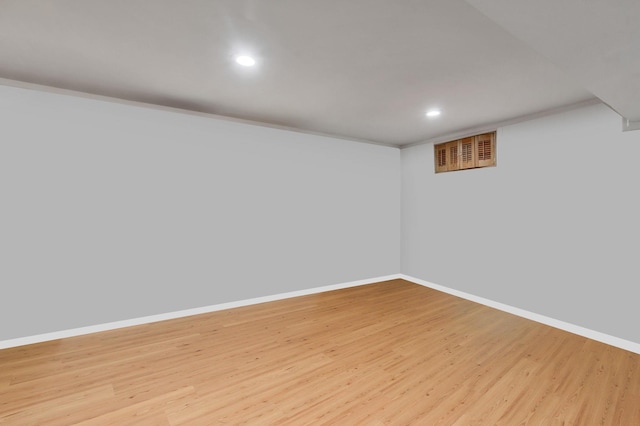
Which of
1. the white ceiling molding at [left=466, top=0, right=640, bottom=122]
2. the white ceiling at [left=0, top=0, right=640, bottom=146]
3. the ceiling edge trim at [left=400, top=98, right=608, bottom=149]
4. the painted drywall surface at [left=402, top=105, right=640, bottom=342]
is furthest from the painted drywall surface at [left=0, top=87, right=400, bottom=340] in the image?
the white ceiling molding at [left=466, top=0, right=640, bottom=122]

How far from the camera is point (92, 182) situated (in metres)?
3.04

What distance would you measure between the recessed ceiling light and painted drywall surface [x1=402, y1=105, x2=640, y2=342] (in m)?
3.50

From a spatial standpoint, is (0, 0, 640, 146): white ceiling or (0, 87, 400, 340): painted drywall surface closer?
(0, 0, 640, 146): white ceiling

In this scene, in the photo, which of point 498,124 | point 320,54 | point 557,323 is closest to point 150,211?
point 320,54

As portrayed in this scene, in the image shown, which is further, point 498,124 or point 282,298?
point 282,298

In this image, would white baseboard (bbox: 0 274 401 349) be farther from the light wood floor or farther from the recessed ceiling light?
the recessed ceiling light

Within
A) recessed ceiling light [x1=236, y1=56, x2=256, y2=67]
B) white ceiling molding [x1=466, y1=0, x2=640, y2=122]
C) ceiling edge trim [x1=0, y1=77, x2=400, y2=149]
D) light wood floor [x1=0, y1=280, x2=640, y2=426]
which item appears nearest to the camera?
white ceiling molding [x1=466, y1=0, x2=640, y2=122]

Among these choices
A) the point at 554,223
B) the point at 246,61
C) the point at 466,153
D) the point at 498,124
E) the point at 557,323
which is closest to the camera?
the point at 246,61

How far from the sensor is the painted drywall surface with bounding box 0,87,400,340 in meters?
2.78

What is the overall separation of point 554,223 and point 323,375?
10.6ft

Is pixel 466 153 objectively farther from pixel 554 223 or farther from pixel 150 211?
pixel 150 211

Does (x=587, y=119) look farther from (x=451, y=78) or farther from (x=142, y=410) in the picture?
(x=142, y=410)

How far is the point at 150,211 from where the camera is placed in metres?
3.33

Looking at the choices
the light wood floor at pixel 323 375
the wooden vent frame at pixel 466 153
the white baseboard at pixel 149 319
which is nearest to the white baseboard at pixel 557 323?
the light wood floor at pixel 323 375
